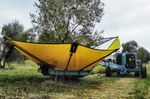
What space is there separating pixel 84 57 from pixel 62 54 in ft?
5.50

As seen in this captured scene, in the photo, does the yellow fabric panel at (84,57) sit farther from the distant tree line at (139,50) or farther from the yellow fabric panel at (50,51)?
the distant tree line at (139,50)

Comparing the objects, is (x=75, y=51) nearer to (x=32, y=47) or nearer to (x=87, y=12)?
(x=32, y=47)

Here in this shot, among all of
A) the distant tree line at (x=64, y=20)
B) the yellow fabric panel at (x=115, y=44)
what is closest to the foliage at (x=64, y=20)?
the distant tree line at (x=64, y=20)

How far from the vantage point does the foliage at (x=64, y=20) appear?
43.6 metres

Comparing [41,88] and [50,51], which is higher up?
[50,51]

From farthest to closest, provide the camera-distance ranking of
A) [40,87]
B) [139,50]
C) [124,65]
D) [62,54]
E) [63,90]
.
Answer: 1. [139,50]
2. [124,65]
3. [62,54]
4. [40,87]
5. [63,90]

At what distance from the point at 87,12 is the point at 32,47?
83.1 feet

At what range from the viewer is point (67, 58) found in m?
21.1

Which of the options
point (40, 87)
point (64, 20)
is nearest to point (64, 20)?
point (64, 20)

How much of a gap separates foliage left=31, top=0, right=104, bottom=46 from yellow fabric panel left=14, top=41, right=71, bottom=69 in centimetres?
2182

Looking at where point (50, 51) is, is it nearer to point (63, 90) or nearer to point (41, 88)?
point (41, 88)

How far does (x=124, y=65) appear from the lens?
112ft

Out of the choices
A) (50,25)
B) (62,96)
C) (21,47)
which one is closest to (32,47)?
(21,47)

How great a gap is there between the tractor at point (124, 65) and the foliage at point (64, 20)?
8193mm
